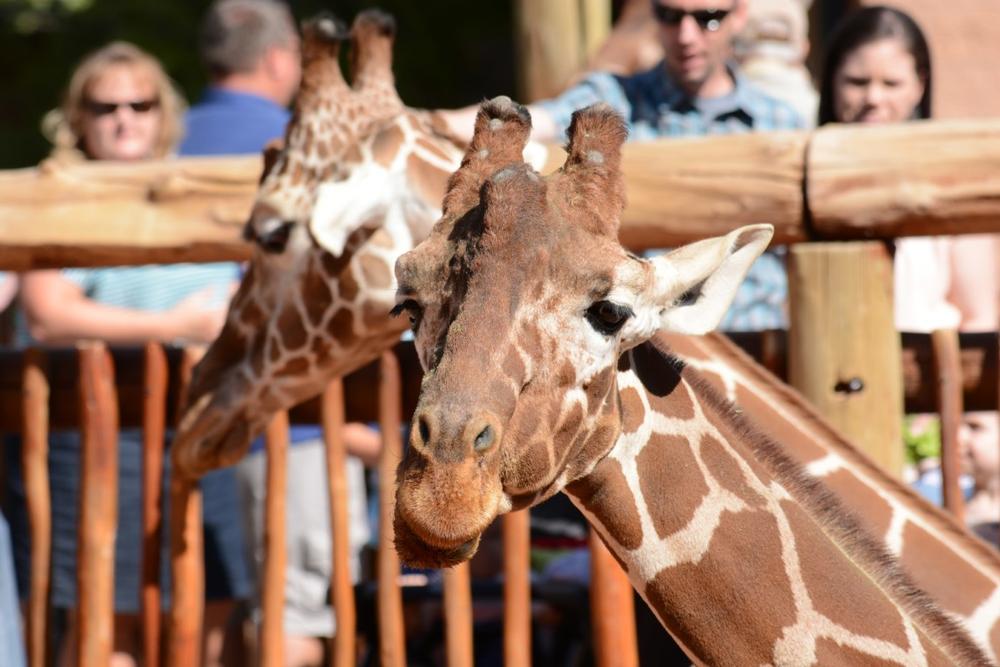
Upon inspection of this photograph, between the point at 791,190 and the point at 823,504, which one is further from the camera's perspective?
the point at 791,190

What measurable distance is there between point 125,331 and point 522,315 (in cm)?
253

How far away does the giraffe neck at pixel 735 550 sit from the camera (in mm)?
2840

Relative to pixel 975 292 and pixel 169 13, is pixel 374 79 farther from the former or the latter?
pixel 169 13

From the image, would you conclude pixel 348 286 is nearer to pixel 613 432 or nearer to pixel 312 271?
pixel 312 271

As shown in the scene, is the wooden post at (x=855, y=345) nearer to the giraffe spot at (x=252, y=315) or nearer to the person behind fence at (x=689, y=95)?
the person behind fence at (x=689, y=95)

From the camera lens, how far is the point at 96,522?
14.8 ft

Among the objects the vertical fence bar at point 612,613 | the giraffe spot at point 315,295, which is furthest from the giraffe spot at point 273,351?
the vertical fence bar at point 612,613

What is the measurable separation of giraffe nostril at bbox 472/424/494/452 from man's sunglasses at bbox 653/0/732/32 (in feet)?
8.78

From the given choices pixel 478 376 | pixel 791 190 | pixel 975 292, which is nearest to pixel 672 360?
pixel 478 376

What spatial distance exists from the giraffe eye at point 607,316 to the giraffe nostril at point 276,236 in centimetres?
163

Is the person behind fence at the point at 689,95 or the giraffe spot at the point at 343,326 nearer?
the giraffe spot at the point at 343,326

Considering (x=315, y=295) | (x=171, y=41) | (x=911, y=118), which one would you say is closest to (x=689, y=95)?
(x=911, y=118)

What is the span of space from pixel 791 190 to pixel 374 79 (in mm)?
1213

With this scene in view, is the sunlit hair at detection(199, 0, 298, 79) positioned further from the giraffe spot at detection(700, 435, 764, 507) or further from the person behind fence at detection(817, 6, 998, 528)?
the giraffe spot at detection(700, 435, 764, 507)
